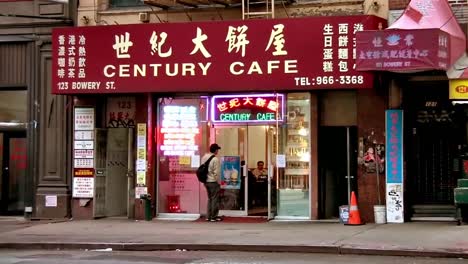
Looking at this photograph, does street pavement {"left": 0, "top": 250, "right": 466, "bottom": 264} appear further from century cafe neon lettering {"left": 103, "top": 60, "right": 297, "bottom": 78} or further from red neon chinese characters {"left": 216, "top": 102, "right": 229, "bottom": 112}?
red neon chinese characters {"left": 216, "top": 102, "right": 229, "bottom": 112}

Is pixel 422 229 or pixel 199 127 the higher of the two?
pixel 199 127

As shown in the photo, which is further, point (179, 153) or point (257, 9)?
point (179, 153)

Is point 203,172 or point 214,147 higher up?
point 214,147

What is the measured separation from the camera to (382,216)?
53.1 feet

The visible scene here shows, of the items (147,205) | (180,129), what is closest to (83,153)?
(147,205)

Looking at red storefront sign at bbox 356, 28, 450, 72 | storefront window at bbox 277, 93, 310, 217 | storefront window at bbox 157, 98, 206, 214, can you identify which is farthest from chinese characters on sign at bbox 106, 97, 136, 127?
red storefront sign at bbox 356, 28, 450, 72

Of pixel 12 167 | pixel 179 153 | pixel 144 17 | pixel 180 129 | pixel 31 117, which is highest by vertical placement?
pixel 144 17

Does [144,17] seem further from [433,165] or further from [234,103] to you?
[433,165]

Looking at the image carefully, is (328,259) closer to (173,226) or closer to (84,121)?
(173,226)

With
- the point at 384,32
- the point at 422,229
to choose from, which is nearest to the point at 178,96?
the point at 384,32

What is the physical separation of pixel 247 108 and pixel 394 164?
155 inches

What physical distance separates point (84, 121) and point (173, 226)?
13.5 feet

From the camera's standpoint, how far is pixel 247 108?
17.8 meters

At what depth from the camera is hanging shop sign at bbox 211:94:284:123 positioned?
1748 cm
